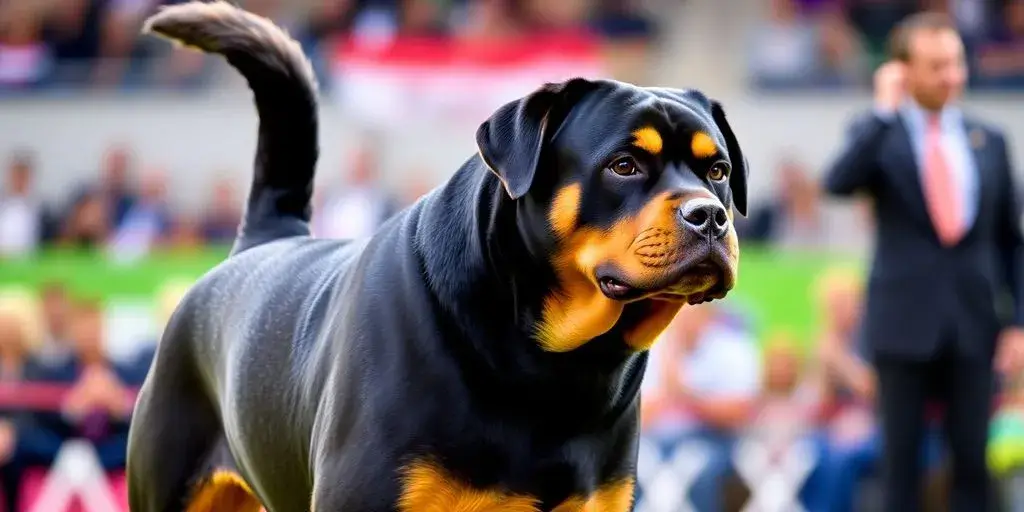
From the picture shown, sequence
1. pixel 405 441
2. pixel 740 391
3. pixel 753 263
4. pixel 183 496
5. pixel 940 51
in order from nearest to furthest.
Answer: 1. pixel 405 441
2. pixel 183 496
3. pixel 940 51
4. pixel 740 391
5. pixel 753 263

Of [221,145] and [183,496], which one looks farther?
[221,145]

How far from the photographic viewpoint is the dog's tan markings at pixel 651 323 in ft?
11.5

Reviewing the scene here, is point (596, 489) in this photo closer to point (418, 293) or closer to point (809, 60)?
point (418, 293)

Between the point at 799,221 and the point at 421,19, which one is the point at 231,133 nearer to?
→ the point at 421,19

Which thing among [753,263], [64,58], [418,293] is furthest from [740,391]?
[64,58]

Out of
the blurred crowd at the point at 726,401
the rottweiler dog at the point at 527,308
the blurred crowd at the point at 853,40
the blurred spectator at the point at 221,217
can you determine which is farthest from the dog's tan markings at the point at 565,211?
the blurred crowd at the point at 853,40

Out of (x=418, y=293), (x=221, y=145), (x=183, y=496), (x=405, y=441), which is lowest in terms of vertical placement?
(x=221, y=145)

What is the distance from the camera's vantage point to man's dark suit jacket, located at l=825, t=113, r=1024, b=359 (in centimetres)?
662

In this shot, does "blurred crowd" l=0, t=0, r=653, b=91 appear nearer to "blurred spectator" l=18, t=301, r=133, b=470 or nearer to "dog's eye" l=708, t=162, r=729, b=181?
"blurred spectator" l=18, t=301, r=133, b=470

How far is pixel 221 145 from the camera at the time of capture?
14961 millimetres

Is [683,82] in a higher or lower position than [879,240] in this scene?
lower

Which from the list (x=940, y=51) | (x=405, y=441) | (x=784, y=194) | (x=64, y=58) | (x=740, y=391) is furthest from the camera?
(x=64, y=58)

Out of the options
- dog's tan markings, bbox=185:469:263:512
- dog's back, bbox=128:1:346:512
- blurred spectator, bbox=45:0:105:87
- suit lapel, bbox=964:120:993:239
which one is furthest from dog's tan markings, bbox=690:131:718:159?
blurred spectator, bbox=45:0:105:87

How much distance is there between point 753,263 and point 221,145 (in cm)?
684
